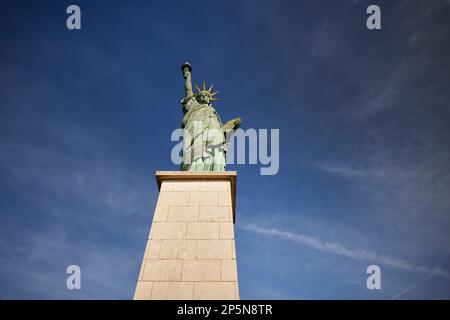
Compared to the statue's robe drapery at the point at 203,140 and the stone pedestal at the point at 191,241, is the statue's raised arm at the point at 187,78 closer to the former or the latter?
the statue's robe drapery at the point at 203,140

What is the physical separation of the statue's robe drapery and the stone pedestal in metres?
0.91

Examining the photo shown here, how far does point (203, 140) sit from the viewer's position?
31.1ft

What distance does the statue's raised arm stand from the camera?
12.2m

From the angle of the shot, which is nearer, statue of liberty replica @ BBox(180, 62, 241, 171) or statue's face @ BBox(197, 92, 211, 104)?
statue of liberty replica @ BBox(180, 62, 241, 171)

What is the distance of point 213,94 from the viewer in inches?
473

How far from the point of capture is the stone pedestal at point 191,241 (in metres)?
5.93

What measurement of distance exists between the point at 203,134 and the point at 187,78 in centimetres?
387

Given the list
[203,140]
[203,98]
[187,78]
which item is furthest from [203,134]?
[187,78]

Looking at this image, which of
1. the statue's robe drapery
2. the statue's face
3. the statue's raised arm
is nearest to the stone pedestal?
the statue's robe drapery

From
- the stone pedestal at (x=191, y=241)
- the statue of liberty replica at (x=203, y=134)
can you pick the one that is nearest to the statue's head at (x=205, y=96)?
the statue of liberty replica at (x=203, y=134)

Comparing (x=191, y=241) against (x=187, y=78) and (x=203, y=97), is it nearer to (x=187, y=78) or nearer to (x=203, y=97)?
(x=203, y=97)

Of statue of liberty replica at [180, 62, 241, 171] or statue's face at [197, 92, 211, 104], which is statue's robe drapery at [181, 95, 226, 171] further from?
statue's face at [197, 92, 211, 104]

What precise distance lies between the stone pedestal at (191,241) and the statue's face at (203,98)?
4.25 metres
